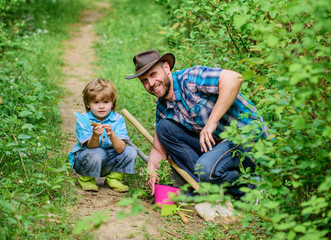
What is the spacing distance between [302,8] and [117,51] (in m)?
6.89

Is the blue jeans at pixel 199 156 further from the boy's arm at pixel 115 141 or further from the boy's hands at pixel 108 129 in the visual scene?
the boy's hands at pixel 108 129

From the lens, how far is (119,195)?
3807 millimetres

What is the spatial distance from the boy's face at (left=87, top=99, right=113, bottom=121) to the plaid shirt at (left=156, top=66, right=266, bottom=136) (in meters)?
0.59

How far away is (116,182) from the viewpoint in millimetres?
3941

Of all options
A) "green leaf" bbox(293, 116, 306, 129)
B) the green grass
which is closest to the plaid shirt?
the green grass

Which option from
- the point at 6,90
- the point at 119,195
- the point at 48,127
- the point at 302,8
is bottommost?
the point at 119,195

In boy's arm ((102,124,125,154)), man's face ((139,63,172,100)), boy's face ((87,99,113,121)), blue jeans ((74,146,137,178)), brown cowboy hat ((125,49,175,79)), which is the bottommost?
blue jeans ((74,146,137,178))

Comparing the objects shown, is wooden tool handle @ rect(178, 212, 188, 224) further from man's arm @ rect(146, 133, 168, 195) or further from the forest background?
the forest background

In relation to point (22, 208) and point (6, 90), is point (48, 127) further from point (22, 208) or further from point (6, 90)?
point (22, 208)

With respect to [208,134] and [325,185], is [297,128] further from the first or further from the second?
[208,134]

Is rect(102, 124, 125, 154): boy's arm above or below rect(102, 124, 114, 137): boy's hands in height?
below

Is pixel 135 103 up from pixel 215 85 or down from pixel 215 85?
down

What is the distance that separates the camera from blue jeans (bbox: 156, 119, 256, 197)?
354cm

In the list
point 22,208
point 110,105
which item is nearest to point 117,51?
point 110,105
